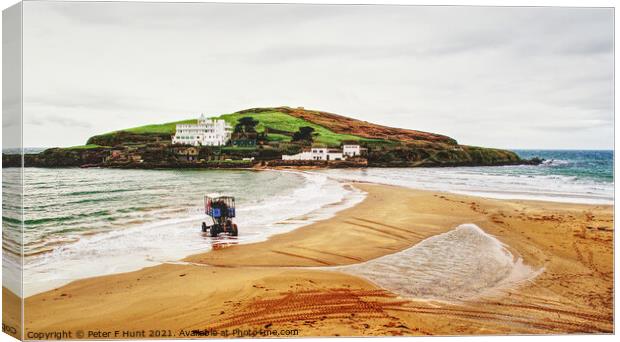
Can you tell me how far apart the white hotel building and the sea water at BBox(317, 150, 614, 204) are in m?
1.63

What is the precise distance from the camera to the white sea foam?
6746mm

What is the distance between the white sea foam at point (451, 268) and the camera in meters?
6.75

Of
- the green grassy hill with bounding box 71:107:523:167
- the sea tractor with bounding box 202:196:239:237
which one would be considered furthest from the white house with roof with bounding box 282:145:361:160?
the sea tractor with bounding box 202:196:239:237

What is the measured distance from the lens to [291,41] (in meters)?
7.11

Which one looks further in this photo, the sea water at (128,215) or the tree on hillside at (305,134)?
the tree on hillside at (305,134)

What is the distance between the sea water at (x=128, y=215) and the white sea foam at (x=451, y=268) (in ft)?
4.30

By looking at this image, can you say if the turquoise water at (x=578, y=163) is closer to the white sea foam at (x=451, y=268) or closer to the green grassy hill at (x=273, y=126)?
the white sea foam at (x=451, y=268)

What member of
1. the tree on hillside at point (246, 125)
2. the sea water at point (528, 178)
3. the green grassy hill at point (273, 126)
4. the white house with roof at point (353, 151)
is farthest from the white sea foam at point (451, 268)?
the tree on hillside at point (246, 125)

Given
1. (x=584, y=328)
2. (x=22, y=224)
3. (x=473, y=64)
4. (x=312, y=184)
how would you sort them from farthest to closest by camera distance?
1. (x=312, y=184)
2. (x=473, y=64)
3. (x=584, y=328)
4. (x=22, y=224)

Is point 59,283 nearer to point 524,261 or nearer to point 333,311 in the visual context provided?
point 333,311

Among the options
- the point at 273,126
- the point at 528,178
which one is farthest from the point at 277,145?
the point at 528,178

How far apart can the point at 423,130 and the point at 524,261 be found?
91.1 inches

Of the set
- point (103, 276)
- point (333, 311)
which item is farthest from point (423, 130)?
point (103, 276)

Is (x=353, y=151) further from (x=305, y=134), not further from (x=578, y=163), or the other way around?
(x=578, y=163)
